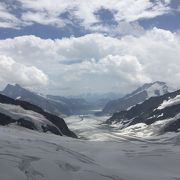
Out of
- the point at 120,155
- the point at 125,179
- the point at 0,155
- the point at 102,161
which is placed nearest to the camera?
the point at 125,179

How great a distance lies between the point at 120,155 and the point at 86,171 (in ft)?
126

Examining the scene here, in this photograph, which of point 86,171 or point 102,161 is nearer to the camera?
point 86,171

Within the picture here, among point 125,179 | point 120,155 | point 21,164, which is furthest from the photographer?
point 120,155

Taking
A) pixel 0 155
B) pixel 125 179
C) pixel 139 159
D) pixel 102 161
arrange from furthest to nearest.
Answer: pixel 139 159 < pixel 102 161 < pixel 0 155 < pixel 125 179

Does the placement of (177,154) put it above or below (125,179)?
above

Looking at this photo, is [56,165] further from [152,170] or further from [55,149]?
[55,149]

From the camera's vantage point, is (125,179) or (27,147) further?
(27,147)

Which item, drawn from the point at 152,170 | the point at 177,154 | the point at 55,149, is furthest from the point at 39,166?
the point at 177,154

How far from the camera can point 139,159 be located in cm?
11719

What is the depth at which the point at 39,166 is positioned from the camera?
8662 centimetres

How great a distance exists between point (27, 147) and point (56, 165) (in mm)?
27541

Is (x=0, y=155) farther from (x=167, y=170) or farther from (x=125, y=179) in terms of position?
(x=167, y=170)

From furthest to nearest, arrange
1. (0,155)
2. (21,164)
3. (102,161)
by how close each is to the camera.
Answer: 1. (102,161)
2. (0,155)
3. (21,164)

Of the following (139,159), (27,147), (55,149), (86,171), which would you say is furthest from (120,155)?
(86,171)
